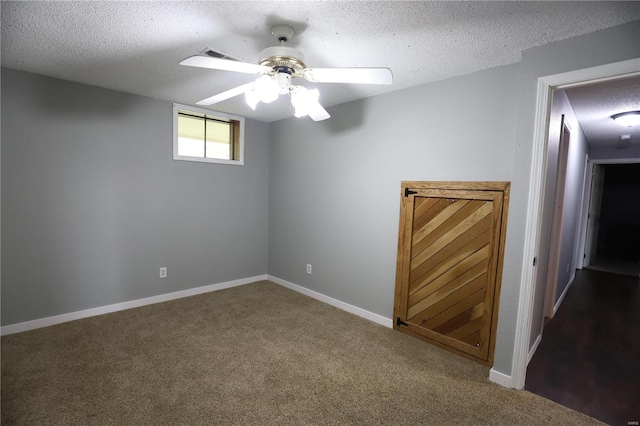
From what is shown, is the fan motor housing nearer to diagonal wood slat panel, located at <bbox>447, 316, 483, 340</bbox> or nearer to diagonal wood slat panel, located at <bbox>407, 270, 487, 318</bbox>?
diagonal wood slat panel, located at <bbox>407, 270, 487, 318</bbox>

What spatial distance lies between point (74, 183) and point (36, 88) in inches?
34.6

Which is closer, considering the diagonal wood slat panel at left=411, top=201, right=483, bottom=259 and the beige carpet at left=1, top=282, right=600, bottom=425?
the beige carpet at left=1, top=282, right=600, bottom=425

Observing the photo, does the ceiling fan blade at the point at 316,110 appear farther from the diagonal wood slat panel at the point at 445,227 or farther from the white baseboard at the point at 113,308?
the white baseboard at the point at 113,308

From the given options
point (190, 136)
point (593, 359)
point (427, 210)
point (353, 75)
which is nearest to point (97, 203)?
point (190, 136)

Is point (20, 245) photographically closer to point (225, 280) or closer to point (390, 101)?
point (225, 280)

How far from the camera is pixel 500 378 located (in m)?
2.12

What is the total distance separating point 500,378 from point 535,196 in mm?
1316

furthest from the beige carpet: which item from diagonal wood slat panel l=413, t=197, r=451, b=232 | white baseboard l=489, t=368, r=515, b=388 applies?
diagonal wood slat panel l=413, t=197, r=451, b=232

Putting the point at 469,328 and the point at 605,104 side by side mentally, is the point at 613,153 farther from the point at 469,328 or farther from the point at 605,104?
the point at 469,328

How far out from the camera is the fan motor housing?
1629 millimetres

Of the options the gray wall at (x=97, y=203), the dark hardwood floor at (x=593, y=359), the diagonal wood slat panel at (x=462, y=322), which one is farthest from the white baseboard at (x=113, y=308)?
the dark hardwood floor at (x=593, y=359)

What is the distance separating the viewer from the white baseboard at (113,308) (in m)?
2.68

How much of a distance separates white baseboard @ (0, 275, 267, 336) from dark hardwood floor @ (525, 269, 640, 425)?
3.40m

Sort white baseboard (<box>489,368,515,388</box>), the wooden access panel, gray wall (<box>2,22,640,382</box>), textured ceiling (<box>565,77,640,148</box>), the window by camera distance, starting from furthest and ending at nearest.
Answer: the window → textured ceiling (<box>565,77,640,148</box>) → the wooden access panel → gray wall (<box>2,22,640,382</box>) → white baseboard (<box>489,368,515,388</box>)
